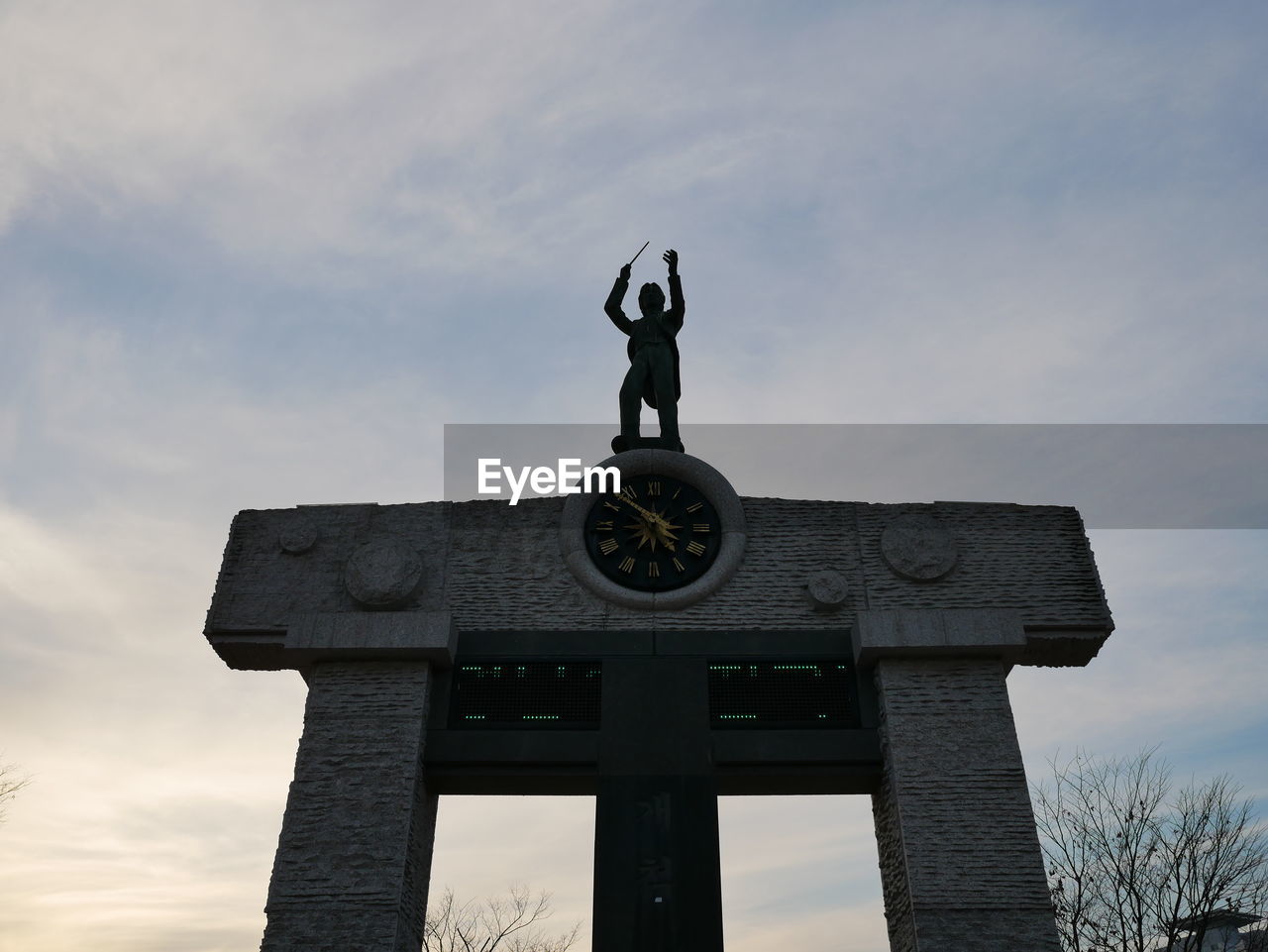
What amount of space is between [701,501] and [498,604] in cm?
353

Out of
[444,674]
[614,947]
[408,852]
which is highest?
[444,674]

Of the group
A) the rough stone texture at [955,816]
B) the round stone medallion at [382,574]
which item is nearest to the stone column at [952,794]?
the rough stone texture at [955,816]

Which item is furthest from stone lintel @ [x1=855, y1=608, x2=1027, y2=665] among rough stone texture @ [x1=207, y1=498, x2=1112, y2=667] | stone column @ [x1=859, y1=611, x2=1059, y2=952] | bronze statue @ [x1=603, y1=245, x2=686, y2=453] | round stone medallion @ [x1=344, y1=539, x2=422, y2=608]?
round stone medallion @ [x1=344, y1=539, x2=422, y2=608]

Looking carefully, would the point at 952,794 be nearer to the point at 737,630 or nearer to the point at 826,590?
the point at 826,590

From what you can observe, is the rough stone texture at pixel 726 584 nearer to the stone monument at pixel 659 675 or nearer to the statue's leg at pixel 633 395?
the stone monument at pixel 659 675

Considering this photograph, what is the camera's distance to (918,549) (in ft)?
52.7

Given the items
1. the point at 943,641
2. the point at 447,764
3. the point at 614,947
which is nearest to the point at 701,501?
the point at 943,641

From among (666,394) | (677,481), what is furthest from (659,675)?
(666,394)

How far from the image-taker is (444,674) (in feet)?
50.7

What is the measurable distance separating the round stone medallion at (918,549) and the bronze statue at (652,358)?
384 centimetres

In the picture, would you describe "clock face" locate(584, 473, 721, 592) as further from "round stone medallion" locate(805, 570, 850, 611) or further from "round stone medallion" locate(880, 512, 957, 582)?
"round stone medallion" locate(880, 512, 957, 582)

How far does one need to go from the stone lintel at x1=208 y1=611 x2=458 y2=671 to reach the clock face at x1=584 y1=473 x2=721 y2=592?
266cm

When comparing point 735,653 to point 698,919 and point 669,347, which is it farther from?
point 669,347

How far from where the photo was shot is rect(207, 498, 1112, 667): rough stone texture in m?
15.8
